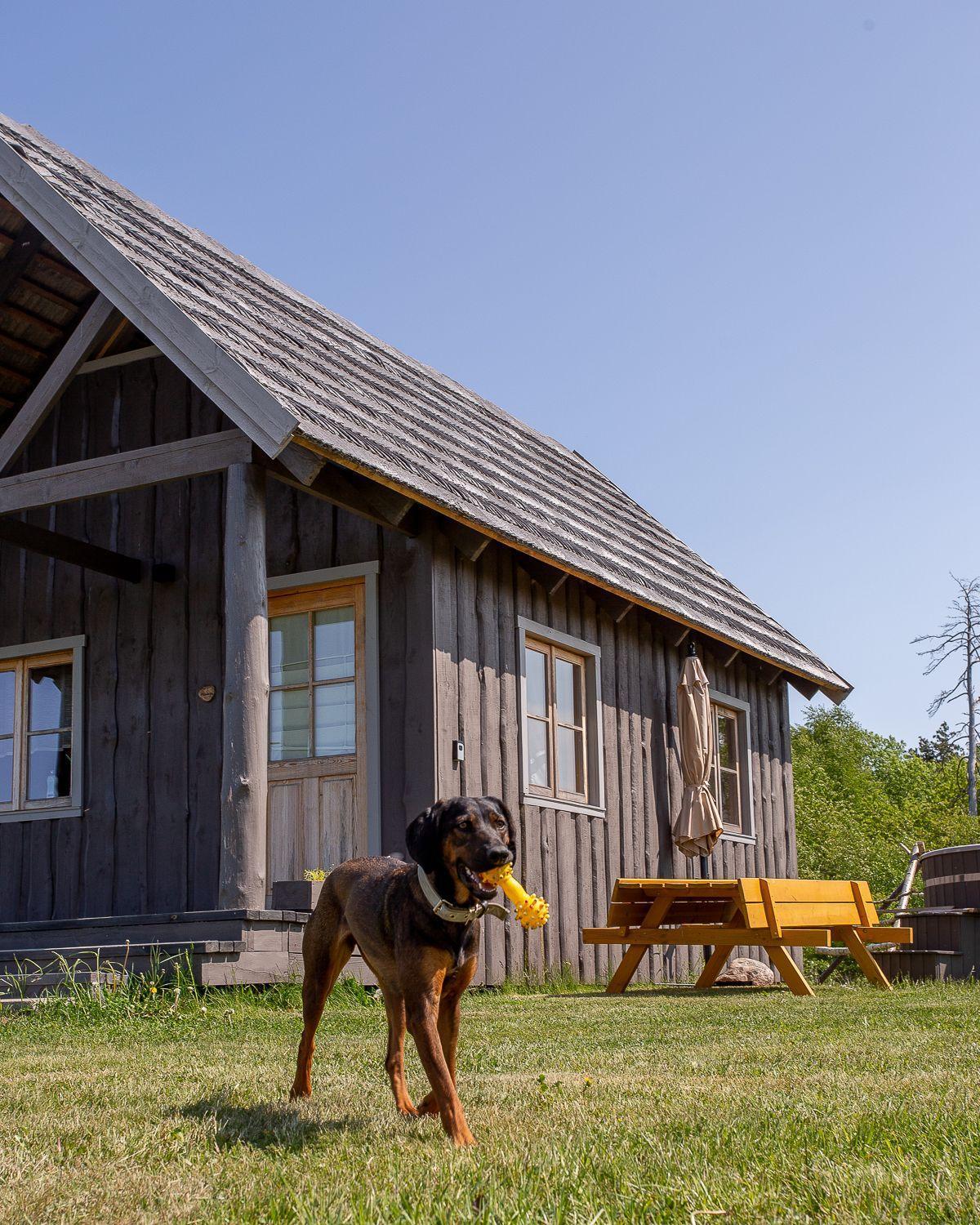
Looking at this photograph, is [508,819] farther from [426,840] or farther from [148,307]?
[148,307]

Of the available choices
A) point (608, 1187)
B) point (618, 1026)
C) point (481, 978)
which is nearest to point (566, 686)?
point (481, 978)

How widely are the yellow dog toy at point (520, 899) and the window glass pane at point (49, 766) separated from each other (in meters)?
8.56

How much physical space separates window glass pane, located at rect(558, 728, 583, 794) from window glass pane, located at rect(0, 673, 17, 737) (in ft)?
15.6

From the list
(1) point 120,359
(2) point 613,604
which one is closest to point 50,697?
(1) point 120,359

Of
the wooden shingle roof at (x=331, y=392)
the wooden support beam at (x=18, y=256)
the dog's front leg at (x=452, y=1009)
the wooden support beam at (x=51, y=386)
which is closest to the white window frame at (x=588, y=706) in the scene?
the wooden shingle roof at (x=331, y=392)

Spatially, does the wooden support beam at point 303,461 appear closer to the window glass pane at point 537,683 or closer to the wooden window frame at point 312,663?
the wooden window frame at point 312,663

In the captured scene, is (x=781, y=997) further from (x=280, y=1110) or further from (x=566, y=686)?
(x=280, y=1110)

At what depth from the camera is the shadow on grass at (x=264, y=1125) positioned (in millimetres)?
3867

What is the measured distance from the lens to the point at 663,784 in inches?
524

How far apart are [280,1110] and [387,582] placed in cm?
632

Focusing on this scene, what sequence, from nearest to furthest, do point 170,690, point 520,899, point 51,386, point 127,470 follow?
1. point 520,899
2. point 127,470
3. point 51,386
4. point 170,690

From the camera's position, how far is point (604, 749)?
40.5 ft

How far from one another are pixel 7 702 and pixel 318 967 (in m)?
8.54

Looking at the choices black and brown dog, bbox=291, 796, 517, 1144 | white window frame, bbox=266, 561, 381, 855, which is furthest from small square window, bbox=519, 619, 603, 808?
black and brown dog, bbox=291, 796, 517, 1144
